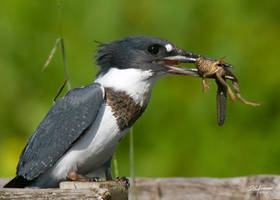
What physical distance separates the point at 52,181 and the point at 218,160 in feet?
5.62

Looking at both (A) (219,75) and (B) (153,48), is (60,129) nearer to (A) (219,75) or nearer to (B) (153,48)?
(B) (153,48)

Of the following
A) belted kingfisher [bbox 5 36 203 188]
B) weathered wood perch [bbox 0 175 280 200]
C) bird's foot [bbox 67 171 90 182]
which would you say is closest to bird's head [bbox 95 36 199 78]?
belted kingfisher [bbox 5 36 203 188]

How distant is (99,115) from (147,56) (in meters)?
0.37

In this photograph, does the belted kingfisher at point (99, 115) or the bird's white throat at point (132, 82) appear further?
the bird's white throat at point (132, 82)

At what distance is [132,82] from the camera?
343cm

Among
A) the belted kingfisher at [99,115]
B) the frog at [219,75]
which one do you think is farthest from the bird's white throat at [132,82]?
the frog at [219,75]

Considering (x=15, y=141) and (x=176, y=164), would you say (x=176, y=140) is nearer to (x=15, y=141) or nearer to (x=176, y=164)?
(x=176, y=164)

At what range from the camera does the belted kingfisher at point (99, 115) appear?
130 inches

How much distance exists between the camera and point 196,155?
488 cm

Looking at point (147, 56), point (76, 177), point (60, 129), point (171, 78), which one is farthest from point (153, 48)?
point (171, 78)

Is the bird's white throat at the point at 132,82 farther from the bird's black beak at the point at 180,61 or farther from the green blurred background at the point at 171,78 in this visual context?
the green blurred background at the point at 171,78

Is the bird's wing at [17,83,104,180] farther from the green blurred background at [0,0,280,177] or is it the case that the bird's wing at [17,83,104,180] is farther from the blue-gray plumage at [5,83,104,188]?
the green blurred background at [0,0,280,177]

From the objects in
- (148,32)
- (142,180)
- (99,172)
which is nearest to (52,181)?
(99,172)

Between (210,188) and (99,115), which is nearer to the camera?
(99,115)
